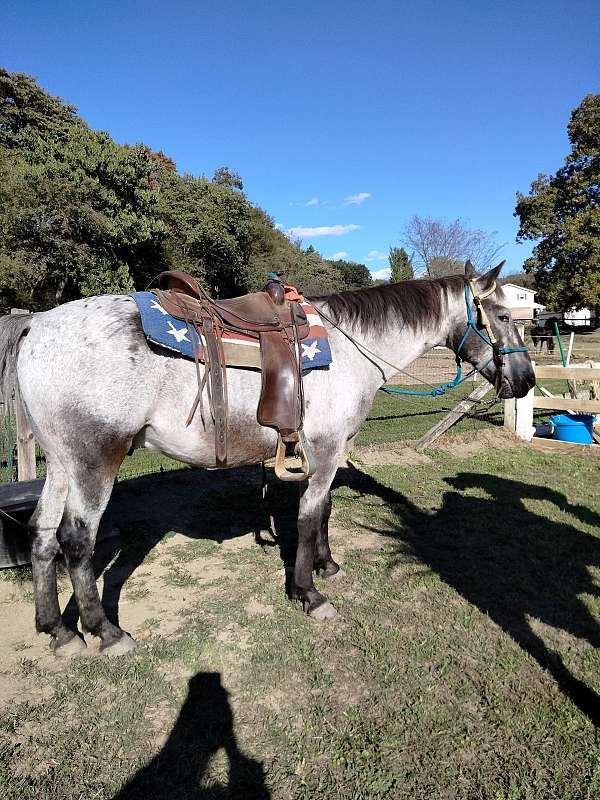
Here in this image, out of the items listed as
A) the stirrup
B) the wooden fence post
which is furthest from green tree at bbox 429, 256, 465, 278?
the stirrup

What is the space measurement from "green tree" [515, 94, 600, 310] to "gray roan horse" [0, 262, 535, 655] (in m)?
28.9

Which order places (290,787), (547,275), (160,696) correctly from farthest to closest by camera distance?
(547,275), (160,696), (290,787)

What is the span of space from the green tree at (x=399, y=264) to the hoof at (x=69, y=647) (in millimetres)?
42087

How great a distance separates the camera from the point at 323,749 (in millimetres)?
2244

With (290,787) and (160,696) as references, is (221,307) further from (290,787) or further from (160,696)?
(290,787)

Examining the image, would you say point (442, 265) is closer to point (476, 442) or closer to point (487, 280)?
point (476, 442)

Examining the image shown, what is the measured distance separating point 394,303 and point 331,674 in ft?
8.76

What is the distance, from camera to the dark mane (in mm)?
3715

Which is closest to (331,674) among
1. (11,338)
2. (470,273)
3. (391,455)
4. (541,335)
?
(11,338)

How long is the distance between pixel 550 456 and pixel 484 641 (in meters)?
5.27

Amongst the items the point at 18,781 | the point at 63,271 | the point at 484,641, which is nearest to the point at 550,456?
the point at 484,641

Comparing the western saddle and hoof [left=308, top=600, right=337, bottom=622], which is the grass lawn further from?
the western saddle

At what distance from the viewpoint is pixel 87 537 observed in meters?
2.90

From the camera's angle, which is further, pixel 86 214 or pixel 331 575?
pixel 86 214
